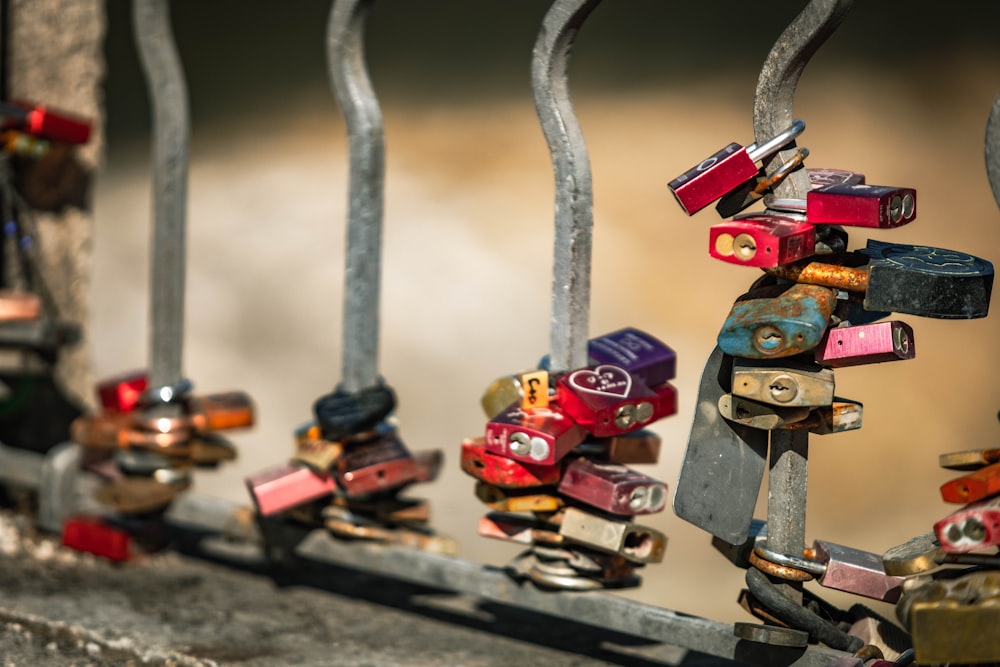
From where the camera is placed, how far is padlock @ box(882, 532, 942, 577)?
108 cm

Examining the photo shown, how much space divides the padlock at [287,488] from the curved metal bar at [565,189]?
0.38 metres

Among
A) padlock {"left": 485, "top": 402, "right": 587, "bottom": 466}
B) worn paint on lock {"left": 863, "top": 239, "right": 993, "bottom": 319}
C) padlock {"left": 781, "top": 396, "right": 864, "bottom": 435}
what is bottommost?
padlock {"left": 485, "top": 402, "right": 587, "bottom": 466}

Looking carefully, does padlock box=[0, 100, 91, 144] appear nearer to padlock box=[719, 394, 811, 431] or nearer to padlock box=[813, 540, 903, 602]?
padlock box=[719, 394, 811, 431]

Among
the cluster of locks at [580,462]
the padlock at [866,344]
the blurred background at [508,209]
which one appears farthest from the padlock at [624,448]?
the blurred background at [508,209]

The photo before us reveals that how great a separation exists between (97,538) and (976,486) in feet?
3.95

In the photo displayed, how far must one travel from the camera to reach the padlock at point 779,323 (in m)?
1.08

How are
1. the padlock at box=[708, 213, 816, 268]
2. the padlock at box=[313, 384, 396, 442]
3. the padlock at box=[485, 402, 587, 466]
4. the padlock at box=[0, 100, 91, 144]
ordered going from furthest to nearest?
the padlock at box=[0, 100, 91, 144]
the padlock at box=[313, 384, 396, 442]
the padlock at box=[485, 402, 587, 466]
the padlock at box=[708, 213, 816, 268]

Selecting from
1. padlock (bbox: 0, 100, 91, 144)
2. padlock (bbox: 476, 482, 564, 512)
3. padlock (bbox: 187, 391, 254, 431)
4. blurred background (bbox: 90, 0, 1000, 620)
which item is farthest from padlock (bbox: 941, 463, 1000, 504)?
padlock (bbox: 0, 100, 91, 144)

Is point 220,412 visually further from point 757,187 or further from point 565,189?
point 757,187

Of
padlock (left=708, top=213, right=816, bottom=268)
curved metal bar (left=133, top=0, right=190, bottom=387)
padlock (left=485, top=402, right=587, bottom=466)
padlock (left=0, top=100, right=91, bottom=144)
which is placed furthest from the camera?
padlock (left=0, top=100, right=91, bottom=144)

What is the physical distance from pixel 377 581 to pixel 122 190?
44.1 inches

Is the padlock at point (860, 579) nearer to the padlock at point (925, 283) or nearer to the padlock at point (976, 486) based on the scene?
the padlock at point (976, 486)

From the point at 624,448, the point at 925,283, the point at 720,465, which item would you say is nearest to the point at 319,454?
the point at 624,448

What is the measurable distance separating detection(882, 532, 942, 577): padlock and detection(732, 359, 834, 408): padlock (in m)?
0.15
